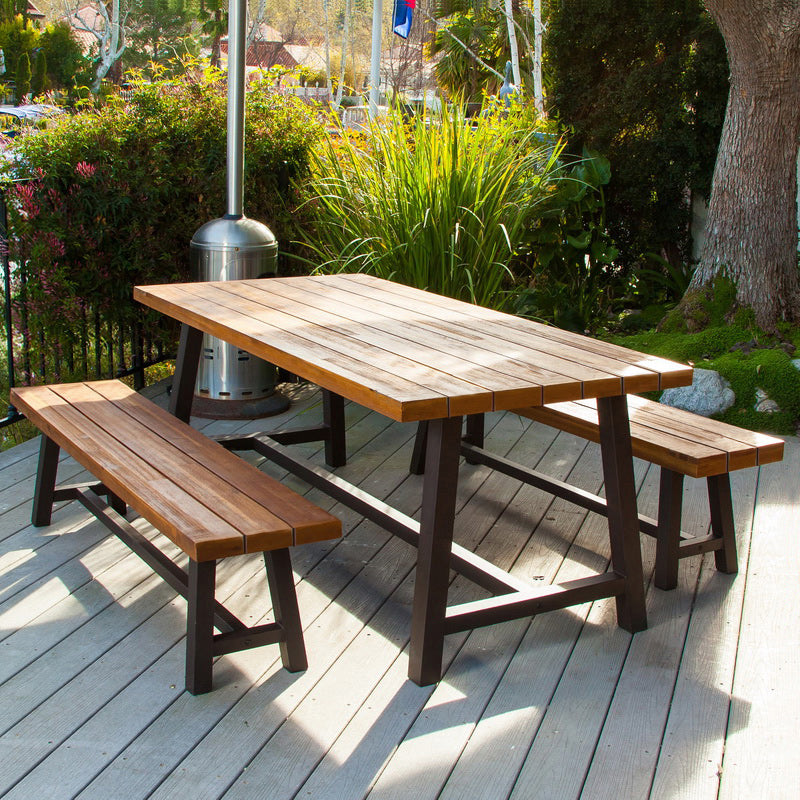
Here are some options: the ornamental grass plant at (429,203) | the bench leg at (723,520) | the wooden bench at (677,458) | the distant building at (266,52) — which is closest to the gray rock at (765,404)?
the ornamental grass plant at (429,203)

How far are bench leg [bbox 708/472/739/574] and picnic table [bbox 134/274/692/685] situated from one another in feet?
1.46

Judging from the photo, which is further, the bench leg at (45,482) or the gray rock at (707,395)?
the gray rock at (707,395)

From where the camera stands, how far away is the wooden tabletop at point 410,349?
2.21 m

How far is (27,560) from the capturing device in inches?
117

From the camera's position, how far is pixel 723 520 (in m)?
2.96

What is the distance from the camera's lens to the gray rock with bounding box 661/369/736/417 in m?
4.70

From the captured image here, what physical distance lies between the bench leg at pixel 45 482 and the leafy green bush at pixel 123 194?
1365 mm

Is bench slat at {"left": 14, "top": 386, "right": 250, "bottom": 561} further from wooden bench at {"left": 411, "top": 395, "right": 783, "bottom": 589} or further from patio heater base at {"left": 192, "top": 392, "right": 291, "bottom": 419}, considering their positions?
patio heater base at {"left": 192, "top": 392, "right": 291, "bottom": 419}

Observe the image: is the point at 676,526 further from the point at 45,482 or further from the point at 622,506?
the point at 45,482

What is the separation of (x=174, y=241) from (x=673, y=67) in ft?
11.5

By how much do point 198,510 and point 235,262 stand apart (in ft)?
7.85

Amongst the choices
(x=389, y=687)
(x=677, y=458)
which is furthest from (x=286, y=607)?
(x=677, y=458)

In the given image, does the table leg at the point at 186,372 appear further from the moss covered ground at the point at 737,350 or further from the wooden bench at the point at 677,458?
the moss covered ground at the point at 737,350

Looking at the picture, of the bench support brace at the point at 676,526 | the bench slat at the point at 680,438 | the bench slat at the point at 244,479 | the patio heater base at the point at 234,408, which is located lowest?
the patio heater base at the point at 234,408
